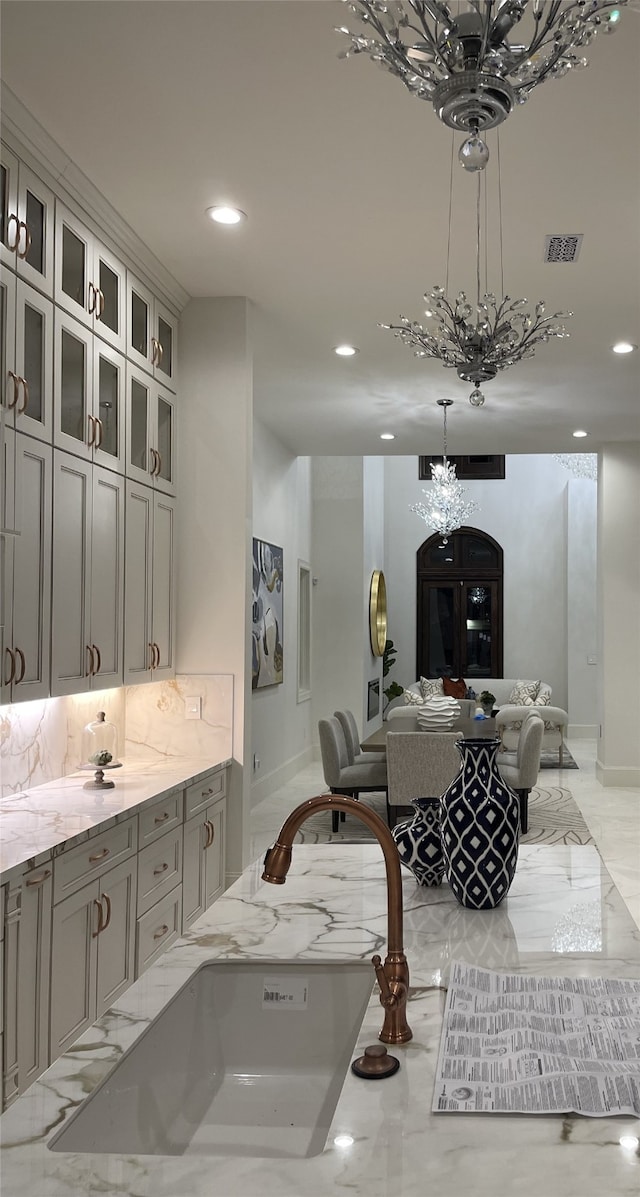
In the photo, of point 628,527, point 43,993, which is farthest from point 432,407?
point 43,993

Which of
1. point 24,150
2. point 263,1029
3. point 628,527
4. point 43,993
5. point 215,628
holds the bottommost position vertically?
point 43,993

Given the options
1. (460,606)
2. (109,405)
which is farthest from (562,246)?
(460,606)

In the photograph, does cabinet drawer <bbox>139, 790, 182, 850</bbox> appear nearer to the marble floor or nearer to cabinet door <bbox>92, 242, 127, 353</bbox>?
cabinet door <bbox>92, 242, 127, 353</bbox>

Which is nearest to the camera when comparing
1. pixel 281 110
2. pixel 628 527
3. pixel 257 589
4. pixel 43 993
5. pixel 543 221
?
pixel 43 993

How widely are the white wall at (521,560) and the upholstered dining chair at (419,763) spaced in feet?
23.8

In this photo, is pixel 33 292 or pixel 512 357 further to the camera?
pixel 512 357

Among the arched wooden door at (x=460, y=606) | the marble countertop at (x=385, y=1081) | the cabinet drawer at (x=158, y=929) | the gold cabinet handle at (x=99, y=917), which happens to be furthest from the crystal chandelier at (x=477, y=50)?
the arched wooden door at (x=460, y=606)

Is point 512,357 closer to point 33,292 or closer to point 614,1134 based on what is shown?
point 33,292

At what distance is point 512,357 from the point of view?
11.6 ft

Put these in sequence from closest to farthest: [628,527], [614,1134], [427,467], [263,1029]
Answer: [614,1134] → [263,1029] → [628,527] → [427,467]

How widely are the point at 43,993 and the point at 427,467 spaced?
11.8 m

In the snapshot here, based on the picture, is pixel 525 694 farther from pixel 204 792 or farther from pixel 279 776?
pixel 204 792

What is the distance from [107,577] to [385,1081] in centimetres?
294

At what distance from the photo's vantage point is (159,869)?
3689mm
